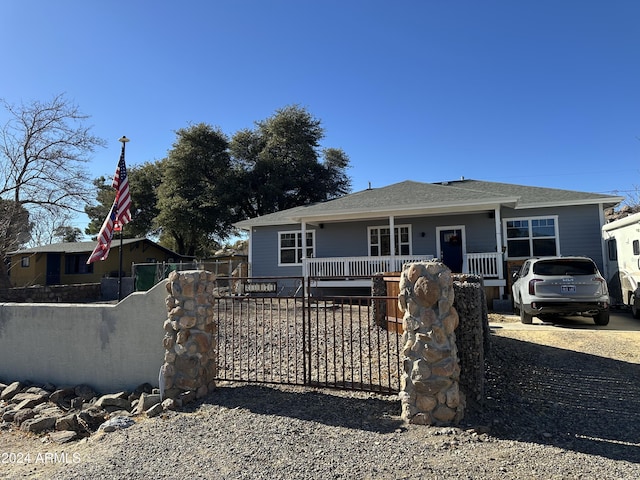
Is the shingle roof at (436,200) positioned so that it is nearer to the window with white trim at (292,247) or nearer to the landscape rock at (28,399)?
the window with white trim at (292,247)

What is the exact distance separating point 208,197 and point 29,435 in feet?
84.7

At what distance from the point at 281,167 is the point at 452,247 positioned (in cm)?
1816

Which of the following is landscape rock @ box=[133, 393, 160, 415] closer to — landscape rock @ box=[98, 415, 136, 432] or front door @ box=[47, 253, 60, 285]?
landscape rock @ box=[98, 415, 136, 432]

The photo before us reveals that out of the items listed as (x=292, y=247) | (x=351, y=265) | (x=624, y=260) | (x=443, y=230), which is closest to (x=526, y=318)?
(x=624, y=260)

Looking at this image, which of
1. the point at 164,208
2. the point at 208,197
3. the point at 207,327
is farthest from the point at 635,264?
the point at 164,208

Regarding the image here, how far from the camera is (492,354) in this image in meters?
6.36

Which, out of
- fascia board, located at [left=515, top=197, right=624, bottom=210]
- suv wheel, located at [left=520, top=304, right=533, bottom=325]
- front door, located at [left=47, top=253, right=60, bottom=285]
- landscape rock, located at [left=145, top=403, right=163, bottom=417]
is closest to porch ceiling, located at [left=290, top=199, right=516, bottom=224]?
fascia board, located at [left=515, top=197, right=624, bottom=210]

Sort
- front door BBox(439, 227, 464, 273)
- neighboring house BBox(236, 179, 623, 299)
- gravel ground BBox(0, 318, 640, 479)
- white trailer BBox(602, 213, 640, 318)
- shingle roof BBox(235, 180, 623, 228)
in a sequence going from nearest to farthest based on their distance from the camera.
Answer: gravel ground BBox(0, 318, 640, 479) → white trailer BBox(602, 213, 640, 318) → shingle roof BBox(235, 180, 623, 228) → neighboring house BBox(236, 179, 623, 299) → front door BBox(439, 227, 464, 273)

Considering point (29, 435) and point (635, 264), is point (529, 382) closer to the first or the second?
point (29, 435)

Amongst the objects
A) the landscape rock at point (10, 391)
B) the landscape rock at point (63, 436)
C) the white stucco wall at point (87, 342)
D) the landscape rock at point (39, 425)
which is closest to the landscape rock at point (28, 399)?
the landscape rock at point (10, 391)

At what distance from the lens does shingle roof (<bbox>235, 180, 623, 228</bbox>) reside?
13133 millimetres

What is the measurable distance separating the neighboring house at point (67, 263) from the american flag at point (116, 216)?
15168mm

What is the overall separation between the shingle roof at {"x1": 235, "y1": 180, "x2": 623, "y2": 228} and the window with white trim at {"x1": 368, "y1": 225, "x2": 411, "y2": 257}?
1.35 meters

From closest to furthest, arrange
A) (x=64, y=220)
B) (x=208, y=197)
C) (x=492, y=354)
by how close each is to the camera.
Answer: (x=492, y=354) < (x=64, y=220) < (x=208, y=197)
